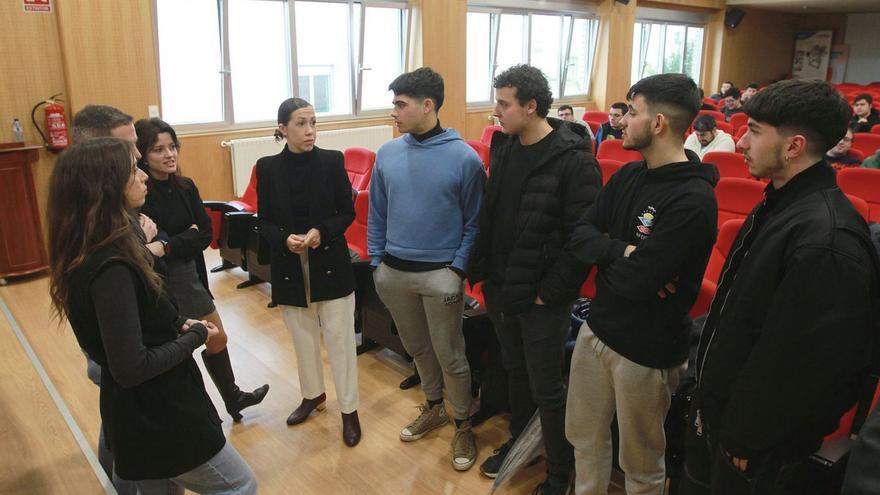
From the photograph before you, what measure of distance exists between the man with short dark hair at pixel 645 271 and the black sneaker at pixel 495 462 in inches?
24.3

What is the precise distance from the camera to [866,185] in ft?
12.8

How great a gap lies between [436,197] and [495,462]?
1091mm

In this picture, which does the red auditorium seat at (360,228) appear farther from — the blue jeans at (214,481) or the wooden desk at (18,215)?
the wooden desk at (18,215)

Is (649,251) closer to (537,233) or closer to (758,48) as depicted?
(537,233)

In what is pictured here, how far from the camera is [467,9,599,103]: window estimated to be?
30.3ft

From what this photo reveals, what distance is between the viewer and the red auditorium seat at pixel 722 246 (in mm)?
2719

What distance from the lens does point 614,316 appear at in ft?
6.00

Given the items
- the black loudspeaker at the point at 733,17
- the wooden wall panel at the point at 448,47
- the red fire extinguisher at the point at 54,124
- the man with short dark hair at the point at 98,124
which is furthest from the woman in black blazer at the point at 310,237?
the black loudspeaker at the point at 733,17

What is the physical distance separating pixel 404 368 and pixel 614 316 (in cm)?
181

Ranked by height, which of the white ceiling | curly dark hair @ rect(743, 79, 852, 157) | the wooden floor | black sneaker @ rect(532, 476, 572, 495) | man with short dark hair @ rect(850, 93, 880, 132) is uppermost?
the white ceiling

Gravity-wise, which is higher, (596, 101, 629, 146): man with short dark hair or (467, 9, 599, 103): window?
(467, 9, 599, 103): window

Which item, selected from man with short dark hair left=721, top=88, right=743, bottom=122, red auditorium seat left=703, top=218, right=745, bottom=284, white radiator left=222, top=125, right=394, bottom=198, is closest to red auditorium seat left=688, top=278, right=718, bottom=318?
red auditorium seat left=703, top=218, right=745, bottom=284

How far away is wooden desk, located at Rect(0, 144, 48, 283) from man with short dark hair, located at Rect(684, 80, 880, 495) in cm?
498

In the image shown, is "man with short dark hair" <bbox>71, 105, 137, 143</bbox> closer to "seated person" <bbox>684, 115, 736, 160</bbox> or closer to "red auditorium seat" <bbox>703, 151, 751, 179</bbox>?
"red auditorium seat" <bbox>703, 151, 751, 179</bbox>
